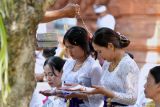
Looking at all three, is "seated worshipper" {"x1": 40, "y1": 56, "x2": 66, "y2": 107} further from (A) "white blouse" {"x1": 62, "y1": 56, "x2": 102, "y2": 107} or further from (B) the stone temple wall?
(B) the stone temple wall

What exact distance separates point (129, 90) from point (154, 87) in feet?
0.55

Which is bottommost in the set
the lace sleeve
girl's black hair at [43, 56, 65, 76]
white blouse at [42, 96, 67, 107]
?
white blouse at [42, 96, 67, 107]

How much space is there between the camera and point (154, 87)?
2.82m

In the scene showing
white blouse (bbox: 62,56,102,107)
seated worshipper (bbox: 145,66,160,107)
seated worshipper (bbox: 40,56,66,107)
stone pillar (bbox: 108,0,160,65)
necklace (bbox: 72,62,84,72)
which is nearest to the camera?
seated worshipper (bbox: 145,66,160,107)

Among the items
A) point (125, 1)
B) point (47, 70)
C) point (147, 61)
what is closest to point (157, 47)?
point (147, 61)

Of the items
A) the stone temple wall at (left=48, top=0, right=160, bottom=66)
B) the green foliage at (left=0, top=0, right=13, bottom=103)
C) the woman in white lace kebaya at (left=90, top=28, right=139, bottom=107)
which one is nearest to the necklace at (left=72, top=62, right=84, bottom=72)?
the woman in white lace kebaya at (left=90, top=28, right=139, bottom=107)

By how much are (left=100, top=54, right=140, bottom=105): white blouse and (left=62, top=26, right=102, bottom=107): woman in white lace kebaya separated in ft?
0.47

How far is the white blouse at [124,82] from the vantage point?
114 inches

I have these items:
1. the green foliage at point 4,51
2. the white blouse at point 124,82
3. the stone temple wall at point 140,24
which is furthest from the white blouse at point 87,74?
the stone temple wall at point 140,24

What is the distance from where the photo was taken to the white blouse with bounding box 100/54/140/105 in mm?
2898

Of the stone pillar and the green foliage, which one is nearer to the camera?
the green foliage

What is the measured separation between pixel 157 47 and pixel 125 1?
2.77ft

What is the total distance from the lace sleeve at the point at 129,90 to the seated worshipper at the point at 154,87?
104mm

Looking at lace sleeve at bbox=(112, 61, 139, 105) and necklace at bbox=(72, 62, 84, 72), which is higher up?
necklace at bbox=(72, 62, 84, 72)
